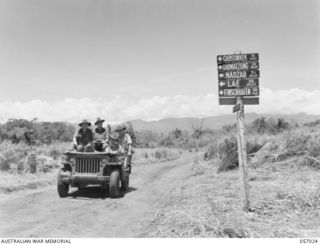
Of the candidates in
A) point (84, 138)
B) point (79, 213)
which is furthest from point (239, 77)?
point (84, 138)

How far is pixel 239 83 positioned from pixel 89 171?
5321 mm

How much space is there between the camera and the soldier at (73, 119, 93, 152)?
11.8 meters

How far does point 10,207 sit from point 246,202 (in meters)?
5.66

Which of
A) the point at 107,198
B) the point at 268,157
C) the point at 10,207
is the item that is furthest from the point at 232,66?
the point at 268,157

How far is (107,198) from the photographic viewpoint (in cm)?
1100

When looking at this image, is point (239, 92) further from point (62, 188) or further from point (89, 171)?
point (62, 188)

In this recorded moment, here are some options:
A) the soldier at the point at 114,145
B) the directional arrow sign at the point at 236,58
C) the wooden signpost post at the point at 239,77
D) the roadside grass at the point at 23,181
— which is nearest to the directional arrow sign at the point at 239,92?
the wooden signpost post at the point at 239,77

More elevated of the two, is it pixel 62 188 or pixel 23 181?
pixel 62 188

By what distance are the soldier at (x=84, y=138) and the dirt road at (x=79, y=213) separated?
1387mm

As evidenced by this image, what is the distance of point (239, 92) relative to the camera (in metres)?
7.68

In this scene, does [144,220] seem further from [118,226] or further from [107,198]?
[107,198]

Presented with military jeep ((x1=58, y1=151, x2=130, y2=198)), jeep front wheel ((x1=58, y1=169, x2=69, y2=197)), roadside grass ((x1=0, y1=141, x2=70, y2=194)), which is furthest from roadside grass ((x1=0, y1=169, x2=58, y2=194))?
military jeep ((x1=58, y1=151, x2=130, y2=198))

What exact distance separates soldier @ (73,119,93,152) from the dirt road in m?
1.39

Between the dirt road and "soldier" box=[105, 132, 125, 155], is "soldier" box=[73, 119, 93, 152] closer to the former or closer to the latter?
"soldier" box=[105, 132, 125, 155]
